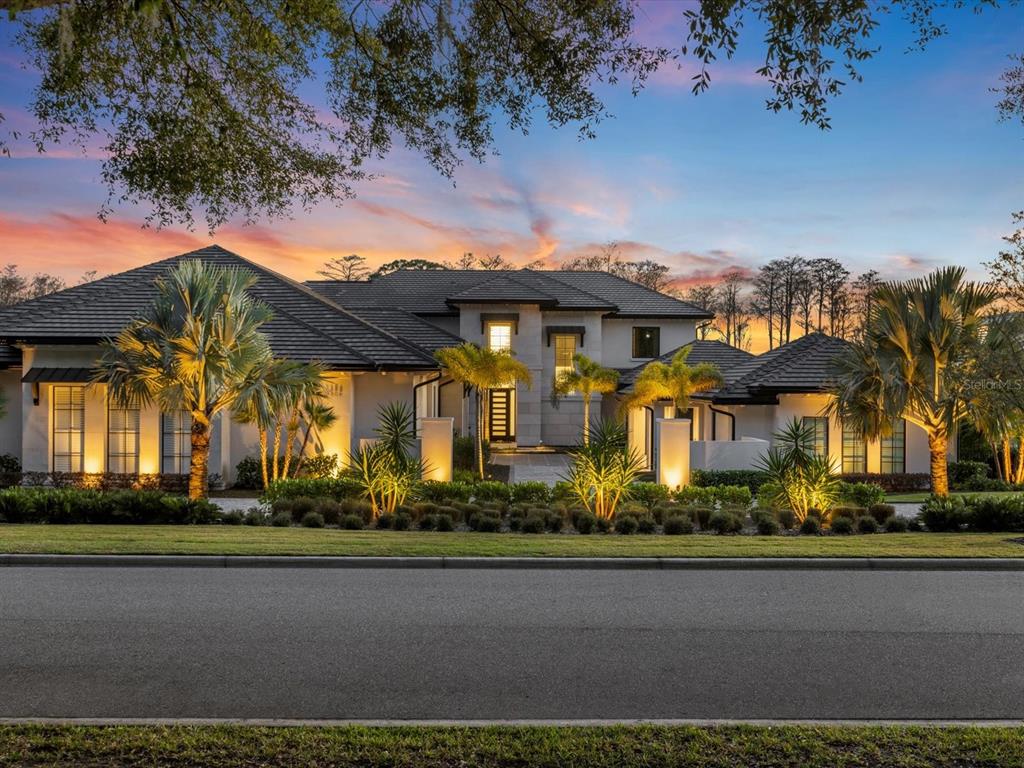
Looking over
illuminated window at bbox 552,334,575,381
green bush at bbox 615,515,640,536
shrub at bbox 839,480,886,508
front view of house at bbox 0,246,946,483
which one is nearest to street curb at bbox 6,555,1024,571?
green bush at bbox 615,515,640,536

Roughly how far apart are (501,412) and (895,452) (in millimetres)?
17088

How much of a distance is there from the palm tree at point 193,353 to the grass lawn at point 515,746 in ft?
38.9

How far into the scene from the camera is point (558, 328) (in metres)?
33.3

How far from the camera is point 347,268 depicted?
65.2m

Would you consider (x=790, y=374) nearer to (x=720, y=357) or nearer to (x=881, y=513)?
(x=720, y=357)

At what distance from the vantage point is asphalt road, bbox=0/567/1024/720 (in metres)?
5.16

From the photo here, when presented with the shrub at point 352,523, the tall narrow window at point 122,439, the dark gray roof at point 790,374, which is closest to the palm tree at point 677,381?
the dark gray roof at point 790,374

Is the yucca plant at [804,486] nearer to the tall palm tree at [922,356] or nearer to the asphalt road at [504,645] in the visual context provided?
the asphalt road at [504,645]

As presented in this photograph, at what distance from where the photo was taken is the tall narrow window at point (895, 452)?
21.2 meters

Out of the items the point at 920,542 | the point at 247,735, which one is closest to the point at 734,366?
the point at 920,542

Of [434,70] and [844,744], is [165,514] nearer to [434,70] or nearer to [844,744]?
[434,70]

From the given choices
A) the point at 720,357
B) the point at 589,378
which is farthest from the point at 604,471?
the point at 720,357

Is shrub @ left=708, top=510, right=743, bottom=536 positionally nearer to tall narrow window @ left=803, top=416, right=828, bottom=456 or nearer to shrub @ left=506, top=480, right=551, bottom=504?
shrub @ left=506, top=480, right=551, bottom=504

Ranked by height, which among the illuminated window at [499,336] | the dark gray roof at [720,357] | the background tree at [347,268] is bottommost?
the dark gray roof at [720,357]
